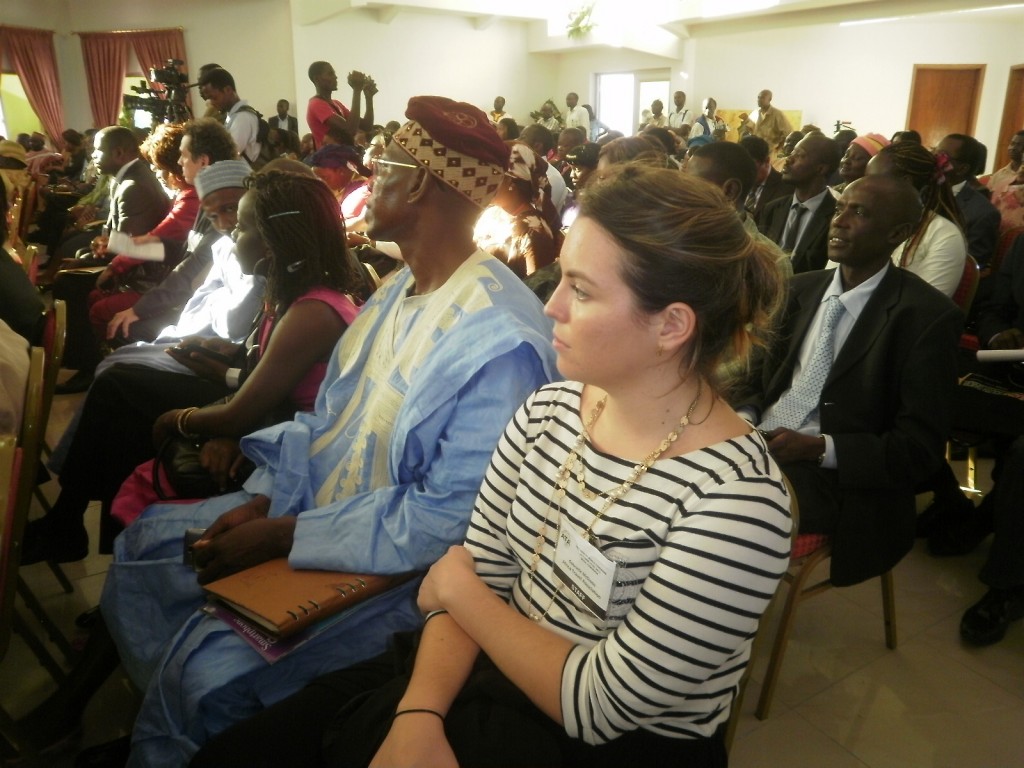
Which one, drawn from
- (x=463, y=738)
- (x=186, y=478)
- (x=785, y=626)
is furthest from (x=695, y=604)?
(x=186, y=478)

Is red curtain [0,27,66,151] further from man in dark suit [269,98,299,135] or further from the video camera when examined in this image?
the video camera

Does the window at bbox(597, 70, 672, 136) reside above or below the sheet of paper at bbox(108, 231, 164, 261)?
above

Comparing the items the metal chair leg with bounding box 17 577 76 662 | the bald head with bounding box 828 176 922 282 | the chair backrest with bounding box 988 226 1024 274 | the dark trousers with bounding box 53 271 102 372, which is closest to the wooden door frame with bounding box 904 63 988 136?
the chair backrest with bounding box 988 226 1024 274

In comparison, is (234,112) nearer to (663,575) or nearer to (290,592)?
(290,592)

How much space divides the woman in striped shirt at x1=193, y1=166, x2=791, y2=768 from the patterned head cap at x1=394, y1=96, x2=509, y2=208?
26.2 inches

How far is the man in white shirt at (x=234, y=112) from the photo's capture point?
5.09 metres

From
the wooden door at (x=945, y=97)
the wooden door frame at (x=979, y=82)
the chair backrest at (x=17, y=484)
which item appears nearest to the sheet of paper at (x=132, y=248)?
the chair backrest at (x=17, y=484)

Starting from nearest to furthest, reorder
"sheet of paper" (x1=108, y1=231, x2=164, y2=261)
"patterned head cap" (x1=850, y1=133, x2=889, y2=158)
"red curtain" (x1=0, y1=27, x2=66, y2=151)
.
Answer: "sheet of paper" (x1=108, y1=231, x2=164, y2=261)
"patterned head cap" (x1=850, y1=133, x2=889, y2=158)
"red curtain" (x1=0, y1=27, x2=66, y2=151)

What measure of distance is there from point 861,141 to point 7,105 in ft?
46.6

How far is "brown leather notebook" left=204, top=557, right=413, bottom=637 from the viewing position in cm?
113

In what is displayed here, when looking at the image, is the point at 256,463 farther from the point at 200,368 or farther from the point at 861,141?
the point at 861,141

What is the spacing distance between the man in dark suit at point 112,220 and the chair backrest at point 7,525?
2.88 meters

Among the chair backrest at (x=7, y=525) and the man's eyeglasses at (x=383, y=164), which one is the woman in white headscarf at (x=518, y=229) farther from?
the chair backrest at (x=7, y=525)

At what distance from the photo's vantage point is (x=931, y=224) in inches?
109
